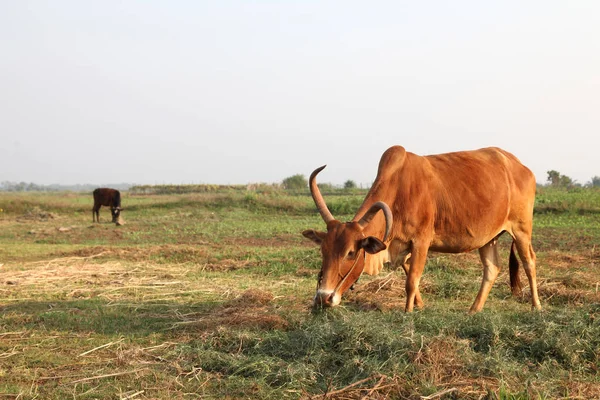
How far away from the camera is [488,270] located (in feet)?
28.6

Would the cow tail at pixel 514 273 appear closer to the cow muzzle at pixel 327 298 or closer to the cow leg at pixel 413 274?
the cow leg at pixel 413 274

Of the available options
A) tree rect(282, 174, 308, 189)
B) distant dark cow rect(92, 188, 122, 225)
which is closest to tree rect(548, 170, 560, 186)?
tree rect(282, 174, 308, 189)

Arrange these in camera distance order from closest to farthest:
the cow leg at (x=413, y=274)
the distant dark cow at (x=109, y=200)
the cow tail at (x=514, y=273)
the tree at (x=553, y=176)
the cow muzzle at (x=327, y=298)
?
the cow muzzle at (x=327, y=298), the cow leg at (x=413, y=274), the cow tail at (x=514, y=273), the distant dark cow at (x=109, y=200), the tree at (x=553, y=176)

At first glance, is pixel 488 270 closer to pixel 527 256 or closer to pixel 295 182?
pixel 527 256

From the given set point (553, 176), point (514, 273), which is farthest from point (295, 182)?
point (514, 273)

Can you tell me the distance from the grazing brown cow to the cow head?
0.04 ft

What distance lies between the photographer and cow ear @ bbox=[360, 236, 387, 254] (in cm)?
659

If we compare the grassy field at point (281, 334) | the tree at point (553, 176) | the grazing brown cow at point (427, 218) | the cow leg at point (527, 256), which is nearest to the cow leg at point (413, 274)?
the grazing brown cow at point (427, 218)

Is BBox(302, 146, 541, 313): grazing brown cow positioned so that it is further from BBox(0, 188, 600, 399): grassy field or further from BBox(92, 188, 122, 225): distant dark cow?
BBox(92, 188, 122, 225): distant dark cow

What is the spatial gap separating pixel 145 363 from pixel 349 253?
254 cm

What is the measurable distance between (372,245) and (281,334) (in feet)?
4.75

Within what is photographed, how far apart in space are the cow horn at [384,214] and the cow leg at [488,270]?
2.18 meters

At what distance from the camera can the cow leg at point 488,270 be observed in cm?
840

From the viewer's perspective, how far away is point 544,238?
57.3 ft
